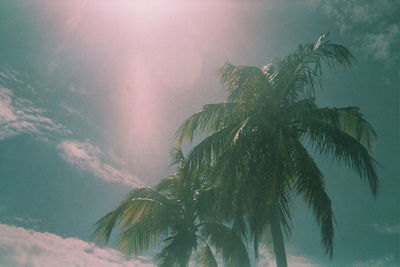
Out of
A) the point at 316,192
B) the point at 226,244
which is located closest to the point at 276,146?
the point at 316,192

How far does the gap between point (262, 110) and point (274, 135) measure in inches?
41.1

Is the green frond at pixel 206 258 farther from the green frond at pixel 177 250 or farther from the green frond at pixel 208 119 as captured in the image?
the green frond at pixel 208 119

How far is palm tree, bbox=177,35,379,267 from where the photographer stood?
→ 9055mm

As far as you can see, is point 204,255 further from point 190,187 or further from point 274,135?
point 274,135

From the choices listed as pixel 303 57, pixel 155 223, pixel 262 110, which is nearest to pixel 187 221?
pixel 155 223

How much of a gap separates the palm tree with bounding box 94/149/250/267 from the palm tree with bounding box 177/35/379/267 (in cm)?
370

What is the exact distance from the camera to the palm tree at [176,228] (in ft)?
43.3

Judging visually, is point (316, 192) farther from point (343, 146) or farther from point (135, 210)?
point (135, 210)

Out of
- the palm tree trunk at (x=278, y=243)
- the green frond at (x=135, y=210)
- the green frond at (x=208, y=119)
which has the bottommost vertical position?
the palm tree trunk at (x=278, y=243)

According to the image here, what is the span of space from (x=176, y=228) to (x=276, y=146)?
715 cm

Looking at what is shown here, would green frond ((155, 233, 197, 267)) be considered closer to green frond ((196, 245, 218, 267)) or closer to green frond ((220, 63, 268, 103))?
green frond ((196, 245, 218, 267))

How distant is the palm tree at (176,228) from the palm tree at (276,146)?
12.1ft

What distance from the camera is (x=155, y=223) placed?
1413 centimetres

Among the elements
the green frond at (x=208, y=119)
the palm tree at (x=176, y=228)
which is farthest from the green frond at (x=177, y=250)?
the green frond at (x=208, y=119)
